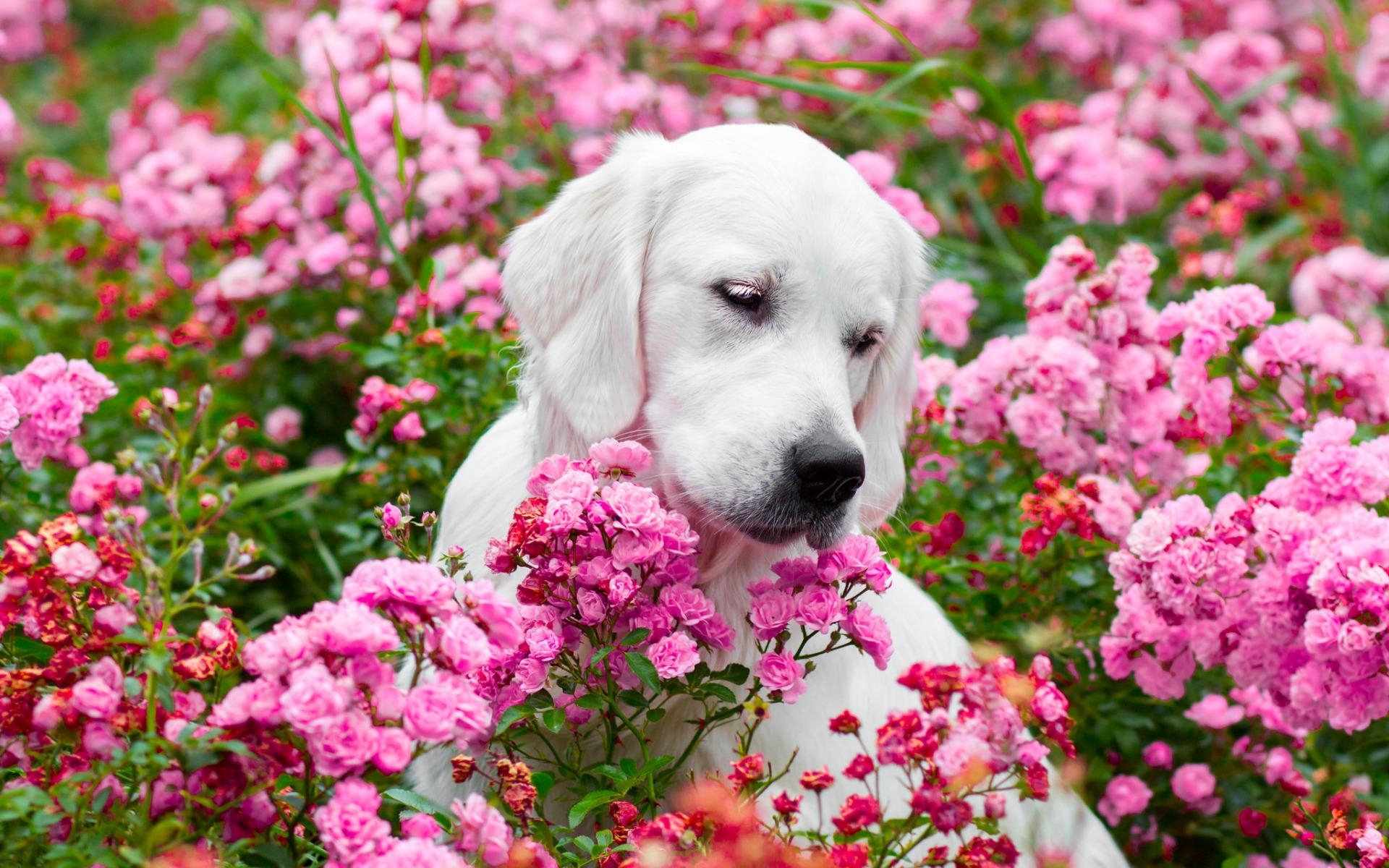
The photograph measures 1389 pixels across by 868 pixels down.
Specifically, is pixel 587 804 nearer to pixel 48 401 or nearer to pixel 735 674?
pixel 735 674

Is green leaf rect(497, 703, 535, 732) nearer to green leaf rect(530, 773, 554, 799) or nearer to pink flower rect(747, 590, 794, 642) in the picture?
green leaf rect(530, 773, 554, 799)

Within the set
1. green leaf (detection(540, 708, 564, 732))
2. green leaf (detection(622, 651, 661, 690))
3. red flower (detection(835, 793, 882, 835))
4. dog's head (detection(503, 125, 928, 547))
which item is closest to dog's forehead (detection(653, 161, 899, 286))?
dog's head (detection(503, 125, 928, 547))

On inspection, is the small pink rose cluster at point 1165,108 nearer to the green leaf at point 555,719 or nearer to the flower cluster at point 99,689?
the green leaf at point 555,719

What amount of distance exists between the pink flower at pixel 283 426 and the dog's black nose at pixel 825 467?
2154mm

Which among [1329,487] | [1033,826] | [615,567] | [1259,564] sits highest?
[615,567]

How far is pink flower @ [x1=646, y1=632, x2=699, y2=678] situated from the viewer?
2.11m

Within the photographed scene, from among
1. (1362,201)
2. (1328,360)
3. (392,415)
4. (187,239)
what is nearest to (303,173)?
(187,239)

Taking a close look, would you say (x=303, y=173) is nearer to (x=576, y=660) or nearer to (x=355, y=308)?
(x=355, y=308)

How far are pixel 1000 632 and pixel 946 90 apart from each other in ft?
5.94

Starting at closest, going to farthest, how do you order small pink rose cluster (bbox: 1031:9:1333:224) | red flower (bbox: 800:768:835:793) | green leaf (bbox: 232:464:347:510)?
1. red flower (bbox: 800:768:835:793)
2. green leaf (bbox: 232:464:347:510)
3. small pink rose cluster (bbox: 1031:9:1333:224)

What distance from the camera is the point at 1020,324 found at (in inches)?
202

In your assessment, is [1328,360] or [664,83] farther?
[664,83]

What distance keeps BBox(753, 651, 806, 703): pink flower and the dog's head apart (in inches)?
14.1

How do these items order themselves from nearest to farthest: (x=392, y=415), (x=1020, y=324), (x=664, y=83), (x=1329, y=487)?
(x=1329, y=487)
(x=392, y=415)
(x=1020, y=324)
(x=664, y=83)
